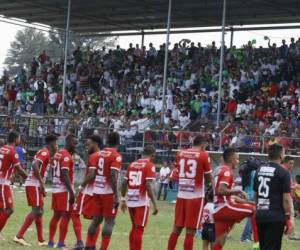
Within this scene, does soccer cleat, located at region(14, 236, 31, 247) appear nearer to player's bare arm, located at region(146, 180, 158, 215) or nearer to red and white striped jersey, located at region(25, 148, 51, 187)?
red and white striped jersey, located at region(25, 148, 51, 187)

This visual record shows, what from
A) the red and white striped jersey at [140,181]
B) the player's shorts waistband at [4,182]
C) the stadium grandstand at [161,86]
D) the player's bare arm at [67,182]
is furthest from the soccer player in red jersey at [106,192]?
the stadium grandstand at [161,86]

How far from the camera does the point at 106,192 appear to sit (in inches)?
547

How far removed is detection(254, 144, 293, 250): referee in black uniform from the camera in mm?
11391

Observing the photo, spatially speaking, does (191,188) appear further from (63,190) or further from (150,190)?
(63,190)

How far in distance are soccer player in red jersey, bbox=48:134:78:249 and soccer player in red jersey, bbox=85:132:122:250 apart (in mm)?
1085

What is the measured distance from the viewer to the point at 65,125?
116ft

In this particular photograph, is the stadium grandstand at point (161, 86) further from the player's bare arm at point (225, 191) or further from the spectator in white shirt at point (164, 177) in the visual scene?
the player's bare arm at point (225, 191)

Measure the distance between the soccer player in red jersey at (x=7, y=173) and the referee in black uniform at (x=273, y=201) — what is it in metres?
5.46

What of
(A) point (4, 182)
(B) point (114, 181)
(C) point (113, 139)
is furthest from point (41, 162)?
(B) point (114, 181)

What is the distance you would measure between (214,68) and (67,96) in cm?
864

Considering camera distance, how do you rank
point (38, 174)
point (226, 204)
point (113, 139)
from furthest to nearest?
point (38, 174) → point (113, 139) → point (226, 204)

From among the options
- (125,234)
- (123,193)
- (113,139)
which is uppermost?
(113,139)

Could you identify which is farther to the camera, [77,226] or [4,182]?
[4,182]

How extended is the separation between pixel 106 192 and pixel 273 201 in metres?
3.42
